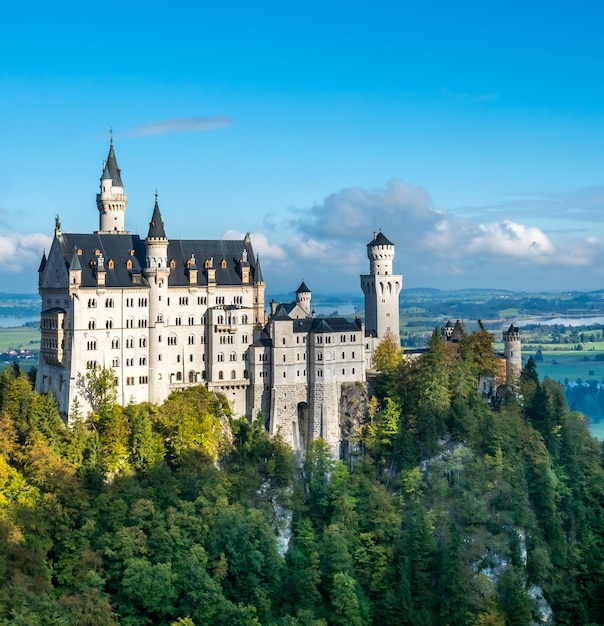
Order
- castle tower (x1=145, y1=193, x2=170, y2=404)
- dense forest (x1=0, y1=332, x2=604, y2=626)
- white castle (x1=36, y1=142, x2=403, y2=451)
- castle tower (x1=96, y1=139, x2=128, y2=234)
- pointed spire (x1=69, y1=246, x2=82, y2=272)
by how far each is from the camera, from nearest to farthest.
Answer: dense forest (x1=0, y1=332, x2=604, y2=626) < pointed spire (x1=69, y1=246, x2=82, y2=272) < white castle (x1=36, y1=142, x2=403, y2=451) < castle tower (x1=145, y1=193, x2=170, y2=404) < castle tower (x1=96, y1=139, x2=128, y2=234)

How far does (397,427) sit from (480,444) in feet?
24.8

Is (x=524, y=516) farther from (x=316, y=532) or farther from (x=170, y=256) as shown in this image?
(x=170, y=256)

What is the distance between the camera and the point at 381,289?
102 m

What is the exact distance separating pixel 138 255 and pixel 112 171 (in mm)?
10518

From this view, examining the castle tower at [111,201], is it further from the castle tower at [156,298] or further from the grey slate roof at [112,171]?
the castle tower at [156,298]

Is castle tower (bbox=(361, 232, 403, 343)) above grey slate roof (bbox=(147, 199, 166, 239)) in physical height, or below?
below

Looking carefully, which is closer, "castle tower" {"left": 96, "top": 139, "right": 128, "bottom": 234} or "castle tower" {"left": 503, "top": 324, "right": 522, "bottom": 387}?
"castle tower" {"left": 96, "top": 139, "right": 128, "bottom": 234}

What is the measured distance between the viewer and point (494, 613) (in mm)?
80938

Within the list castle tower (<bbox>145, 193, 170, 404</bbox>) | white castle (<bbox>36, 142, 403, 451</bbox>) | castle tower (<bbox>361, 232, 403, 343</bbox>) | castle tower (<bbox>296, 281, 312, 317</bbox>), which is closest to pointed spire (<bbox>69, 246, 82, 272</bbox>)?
white castle (<bbox>36, 142, 403, 451</bbox>)

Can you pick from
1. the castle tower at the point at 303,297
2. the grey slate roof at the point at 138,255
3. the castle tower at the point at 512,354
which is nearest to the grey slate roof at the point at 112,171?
the grey slate roof at the point at 138,255

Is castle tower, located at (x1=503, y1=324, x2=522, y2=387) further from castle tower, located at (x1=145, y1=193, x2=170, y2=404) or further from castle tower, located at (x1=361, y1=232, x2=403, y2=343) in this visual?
castle tower, located at (x1=145, y1=193, x2=170, y2=404)

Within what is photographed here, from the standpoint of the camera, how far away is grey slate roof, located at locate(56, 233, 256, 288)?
292 feet

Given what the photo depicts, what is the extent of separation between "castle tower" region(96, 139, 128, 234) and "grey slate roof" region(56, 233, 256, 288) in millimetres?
4709

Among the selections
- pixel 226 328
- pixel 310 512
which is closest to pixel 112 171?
pixel 226 328
